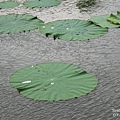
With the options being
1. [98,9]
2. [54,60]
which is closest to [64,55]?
[54,60]

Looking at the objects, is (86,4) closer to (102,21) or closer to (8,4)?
(102,21)

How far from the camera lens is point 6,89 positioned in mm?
2432

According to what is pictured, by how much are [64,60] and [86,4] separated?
6.26 feet

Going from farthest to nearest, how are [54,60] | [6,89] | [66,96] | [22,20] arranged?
[22,20]
[54,60]
[6,89]
[66,96]

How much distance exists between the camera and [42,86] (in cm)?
236

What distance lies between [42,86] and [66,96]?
0.23 m

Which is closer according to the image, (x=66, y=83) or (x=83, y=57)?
(x=66, y=83)

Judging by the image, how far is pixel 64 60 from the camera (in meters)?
2.84

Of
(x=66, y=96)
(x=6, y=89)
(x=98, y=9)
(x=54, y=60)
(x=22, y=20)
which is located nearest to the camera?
(x=66, y=96)

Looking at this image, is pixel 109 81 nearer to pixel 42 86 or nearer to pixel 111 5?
pixel 42 86

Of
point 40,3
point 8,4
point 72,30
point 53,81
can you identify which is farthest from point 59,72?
point 8,4

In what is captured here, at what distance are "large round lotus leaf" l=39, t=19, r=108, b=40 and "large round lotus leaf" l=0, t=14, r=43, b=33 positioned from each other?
0.16m

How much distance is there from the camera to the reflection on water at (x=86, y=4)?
4.32m

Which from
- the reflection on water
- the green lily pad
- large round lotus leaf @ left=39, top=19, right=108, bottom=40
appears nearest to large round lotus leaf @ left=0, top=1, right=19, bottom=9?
the reflection on water
